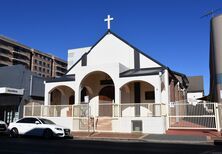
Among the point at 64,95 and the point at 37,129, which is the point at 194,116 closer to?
the point at 37,129

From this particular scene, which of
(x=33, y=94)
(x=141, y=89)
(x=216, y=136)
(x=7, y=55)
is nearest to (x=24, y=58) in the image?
(x=7, y=55)

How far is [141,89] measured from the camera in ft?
81.7

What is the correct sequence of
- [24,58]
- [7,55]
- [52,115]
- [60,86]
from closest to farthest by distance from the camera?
[52,115] < [60,86] < [7,55] < [24,58]

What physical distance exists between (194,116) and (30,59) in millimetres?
99360

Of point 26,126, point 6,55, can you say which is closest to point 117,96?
point 26,126

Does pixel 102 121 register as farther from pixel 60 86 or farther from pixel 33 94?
pixel 33 94

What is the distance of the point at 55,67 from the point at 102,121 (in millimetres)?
105878

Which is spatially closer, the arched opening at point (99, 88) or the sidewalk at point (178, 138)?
the sidewalk at point (178, 138)

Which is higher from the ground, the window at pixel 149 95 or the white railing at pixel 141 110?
the window at pixel 149 95

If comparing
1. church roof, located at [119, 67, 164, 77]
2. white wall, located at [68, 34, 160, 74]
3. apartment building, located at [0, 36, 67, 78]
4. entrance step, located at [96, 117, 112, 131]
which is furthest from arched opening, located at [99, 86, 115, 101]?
apartment building, located at [0, 36, 67, 78]

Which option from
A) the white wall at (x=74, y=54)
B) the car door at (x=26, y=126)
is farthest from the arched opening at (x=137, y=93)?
the white wall at (x=74, y=54)

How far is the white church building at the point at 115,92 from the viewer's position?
2131cm

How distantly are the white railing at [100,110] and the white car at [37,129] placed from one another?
4.61m

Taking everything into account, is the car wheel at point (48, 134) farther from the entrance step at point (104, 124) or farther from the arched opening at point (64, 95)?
the arched opening at point (64, 95)
